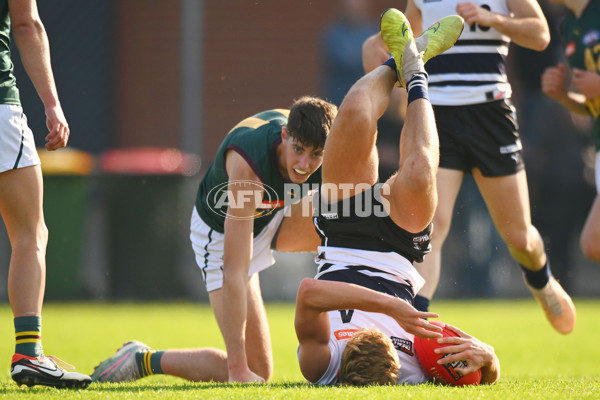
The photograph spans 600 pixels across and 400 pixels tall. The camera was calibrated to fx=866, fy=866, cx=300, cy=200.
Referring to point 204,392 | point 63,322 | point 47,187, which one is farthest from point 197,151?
point 204,392

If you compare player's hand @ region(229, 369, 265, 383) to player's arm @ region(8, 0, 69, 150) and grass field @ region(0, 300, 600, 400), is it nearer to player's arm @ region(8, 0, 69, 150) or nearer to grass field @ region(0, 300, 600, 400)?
grass field @ region(0, 300, 600, 400)

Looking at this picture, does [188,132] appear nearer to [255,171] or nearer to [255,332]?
[255,332]

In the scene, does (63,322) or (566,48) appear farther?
(63,322)

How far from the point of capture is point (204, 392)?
158 inches

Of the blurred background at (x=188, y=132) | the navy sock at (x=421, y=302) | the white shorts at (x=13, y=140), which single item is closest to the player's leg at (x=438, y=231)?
the navy sock at (x=421, y=302)

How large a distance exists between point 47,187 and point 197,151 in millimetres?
2061

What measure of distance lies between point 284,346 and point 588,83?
3.44 m

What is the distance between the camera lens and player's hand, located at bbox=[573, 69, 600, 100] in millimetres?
5844

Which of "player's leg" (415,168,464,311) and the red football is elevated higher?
"player's leg" (415,168,464,311)

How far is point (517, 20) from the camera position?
A: 5.46 metres

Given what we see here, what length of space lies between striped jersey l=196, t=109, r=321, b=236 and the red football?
1.27 metres

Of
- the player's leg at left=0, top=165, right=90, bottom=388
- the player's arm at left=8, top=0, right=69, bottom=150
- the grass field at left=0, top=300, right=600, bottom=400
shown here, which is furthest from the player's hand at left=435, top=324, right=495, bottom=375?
the player's arm at left=8, top=0, right=69, bottom=150

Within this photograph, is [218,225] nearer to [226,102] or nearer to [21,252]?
[21,252]

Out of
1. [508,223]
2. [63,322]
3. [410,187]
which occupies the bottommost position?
[63,322]
